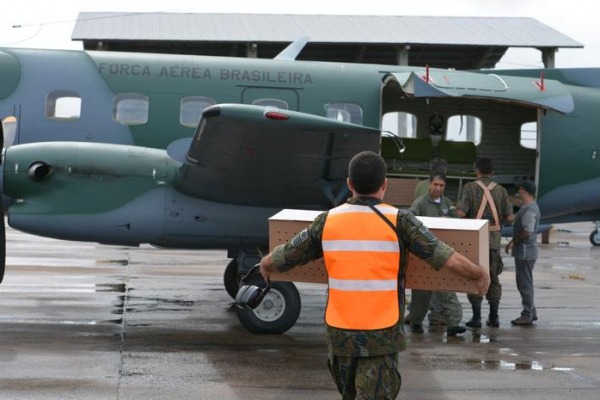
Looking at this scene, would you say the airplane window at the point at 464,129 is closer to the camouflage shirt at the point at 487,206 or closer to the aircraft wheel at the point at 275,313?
the camouflage shirt at the point at 487,206

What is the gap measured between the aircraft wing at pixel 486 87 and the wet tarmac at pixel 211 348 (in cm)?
281

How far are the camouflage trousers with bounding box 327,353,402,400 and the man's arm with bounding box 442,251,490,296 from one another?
0.57 metres

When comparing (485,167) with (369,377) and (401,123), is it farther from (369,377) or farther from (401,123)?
(369,377)

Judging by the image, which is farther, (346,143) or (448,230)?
(346,143)

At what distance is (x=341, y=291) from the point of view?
5574mm

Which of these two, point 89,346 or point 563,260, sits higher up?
point 89,346

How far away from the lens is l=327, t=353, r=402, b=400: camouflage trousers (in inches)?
216

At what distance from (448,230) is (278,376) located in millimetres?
3747

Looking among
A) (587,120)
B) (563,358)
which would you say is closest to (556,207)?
(587,120)

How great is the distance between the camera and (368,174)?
5637 mm

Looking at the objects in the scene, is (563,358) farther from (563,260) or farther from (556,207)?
(563,260)

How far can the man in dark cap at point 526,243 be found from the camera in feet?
40.9

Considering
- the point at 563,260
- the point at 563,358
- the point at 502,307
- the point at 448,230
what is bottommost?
the point at 563,260

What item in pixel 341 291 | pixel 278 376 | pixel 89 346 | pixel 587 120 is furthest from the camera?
pixel 587 120
